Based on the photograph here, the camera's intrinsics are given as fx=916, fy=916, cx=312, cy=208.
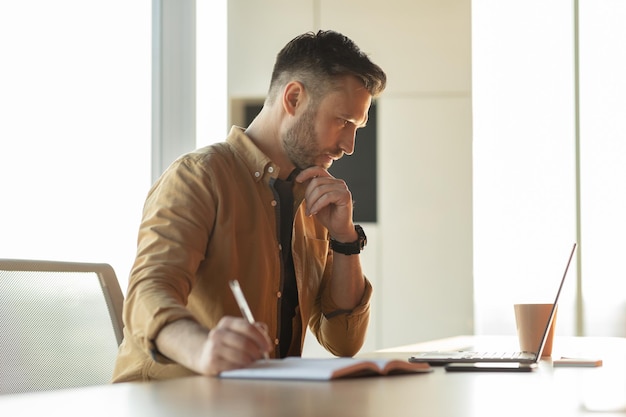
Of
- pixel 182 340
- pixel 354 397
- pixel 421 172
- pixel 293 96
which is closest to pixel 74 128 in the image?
pixel 293 96

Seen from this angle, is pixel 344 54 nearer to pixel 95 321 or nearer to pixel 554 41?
pixel 95 321

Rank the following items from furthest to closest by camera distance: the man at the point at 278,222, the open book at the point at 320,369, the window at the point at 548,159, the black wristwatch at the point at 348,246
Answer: the window at the point at 548,159 < the black wristwatch at the point at 348,246 < the man at the point at 278,222 < the open book at the point at 320,369

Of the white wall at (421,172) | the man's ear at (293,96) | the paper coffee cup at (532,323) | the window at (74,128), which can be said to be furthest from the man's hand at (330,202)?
the white wall at (421,172)

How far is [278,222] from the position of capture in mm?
1857

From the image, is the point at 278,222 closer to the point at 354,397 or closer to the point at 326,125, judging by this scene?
the point at 326,125

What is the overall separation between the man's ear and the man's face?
25mm

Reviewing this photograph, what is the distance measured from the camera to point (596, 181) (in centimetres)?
414

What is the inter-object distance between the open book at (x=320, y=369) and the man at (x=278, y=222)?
0.33m

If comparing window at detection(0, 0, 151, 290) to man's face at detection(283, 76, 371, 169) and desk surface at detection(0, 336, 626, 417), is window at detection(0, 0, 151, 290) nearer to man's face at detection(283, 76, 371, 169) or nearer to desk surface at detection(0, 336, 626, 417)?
man's face at detection(283, 76, 371, 169)

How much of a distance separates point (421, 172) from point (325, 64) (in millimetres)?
2378

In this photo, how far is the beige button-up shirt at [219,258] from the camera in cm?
149

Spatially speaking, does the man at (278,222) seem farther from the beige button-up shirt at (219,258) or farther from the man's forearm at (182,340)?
the man's forearm at (182,340)

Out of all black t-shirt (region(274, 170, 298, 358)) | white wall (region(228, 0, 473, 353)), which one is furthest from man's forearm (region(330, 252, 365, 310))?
white wall (region(228, 0, 473, 353))

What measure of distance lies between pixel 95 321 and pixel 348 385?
2.37ft
